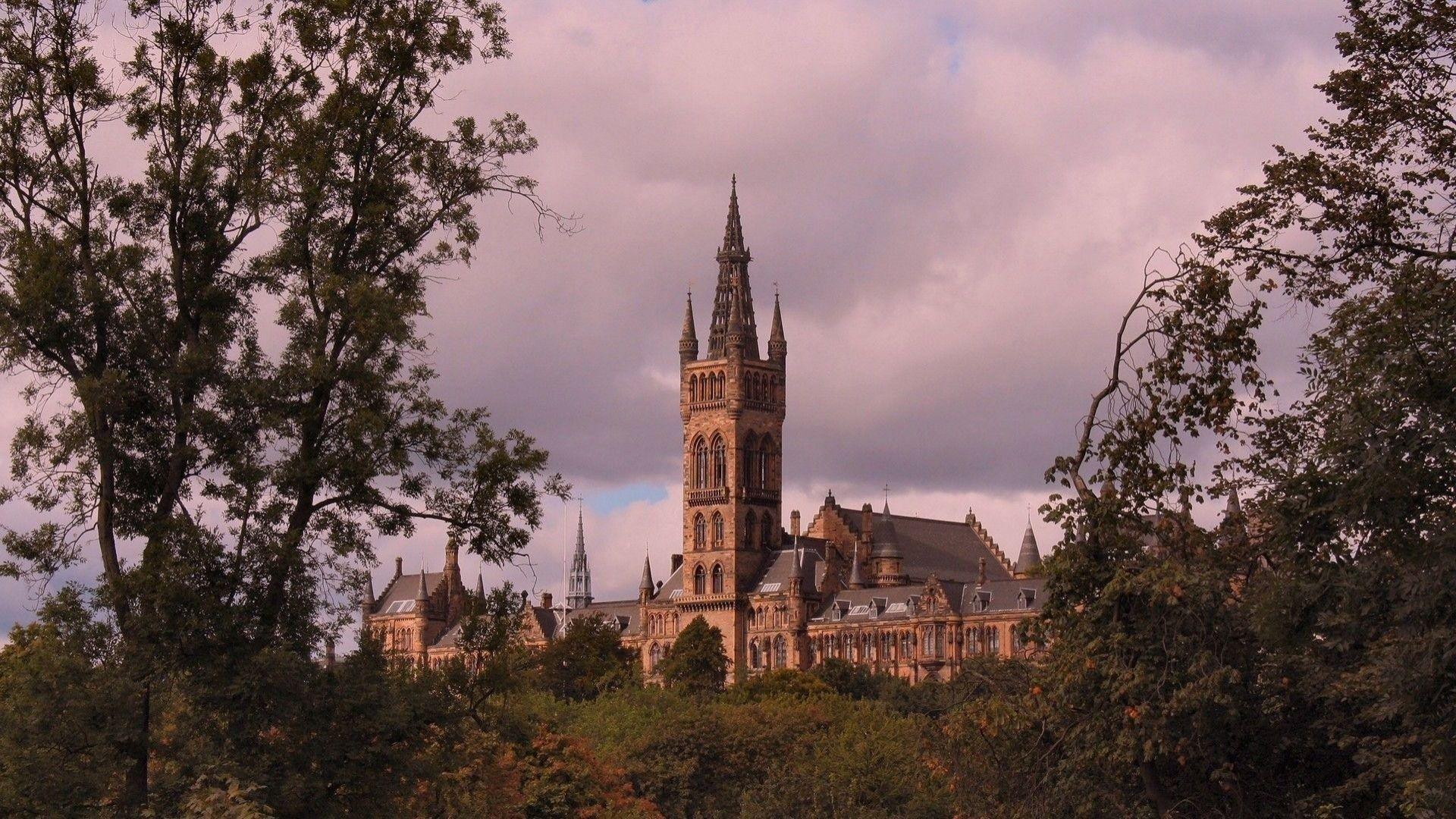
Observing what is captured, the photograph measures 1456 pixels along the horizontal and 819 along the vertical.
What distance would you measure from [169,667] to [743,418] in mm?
149187

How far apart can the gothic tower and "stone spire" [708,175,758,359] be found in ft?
0.23

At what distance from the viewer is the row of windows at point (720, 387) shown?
178875 mm

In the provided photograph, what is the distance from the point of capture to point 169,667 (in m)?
29.0

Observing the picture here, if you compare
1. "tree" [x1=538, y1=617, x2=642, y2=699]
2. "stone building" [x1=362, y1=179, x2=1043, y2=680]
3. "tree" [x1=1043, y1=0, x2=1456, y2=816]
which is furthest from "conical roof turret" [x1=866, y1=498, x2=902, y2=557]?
"tree" [x1=1043, y1=0, x2=1456, y2=816]

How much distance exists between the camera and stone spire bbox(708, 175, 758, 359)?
180875mm

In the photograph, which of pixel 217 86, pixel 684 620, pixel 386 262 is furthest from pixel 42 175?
pixel 684 620

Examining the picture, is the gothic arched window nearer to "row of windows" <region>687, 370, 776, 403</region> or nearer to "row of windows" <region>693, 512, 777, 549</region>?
"row of windows" <region>693, 512, 777, 549</region>

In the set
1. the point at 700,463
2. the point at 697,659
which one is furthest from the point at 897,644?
the point at 700,463

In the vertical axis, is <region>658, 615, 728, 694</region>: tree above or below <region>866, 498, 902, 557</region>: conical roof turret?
below

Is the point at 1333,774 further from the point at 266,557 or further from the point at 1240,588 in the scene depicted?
the point at 266,557

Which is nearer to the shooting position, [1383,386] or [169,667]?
[1383,386]

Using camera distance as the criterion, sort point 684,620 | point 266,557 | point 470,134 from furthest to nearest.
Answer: point 684,620 → point 470,134 → point 266,557

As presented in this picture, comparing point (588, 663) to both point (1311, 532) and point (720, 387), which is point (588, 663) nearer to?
point (720, 387)

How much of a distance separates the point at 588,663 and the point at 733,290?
151 ft
